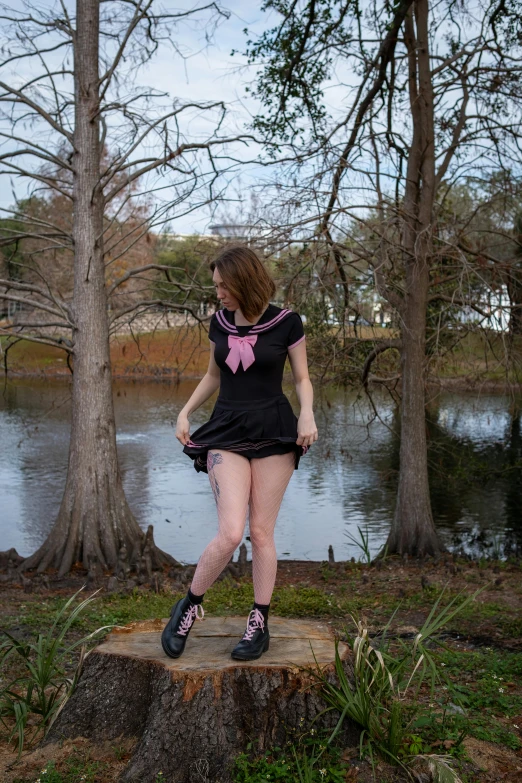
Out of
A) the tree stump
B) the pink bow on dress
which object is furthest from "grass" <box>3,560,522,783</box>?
the pink bow on dress

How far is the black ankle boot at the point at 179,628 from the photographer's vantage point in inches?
149

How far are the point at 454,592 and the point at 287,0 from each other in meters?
8.02

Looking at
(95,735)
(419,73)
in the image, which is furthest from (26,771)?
(419,73)

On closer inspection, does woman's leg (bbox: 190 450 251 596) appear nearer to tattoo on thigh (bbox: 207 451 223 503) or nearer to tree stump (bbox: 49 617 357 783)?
tattoo on thigh (bbox: 207 451 223 503)

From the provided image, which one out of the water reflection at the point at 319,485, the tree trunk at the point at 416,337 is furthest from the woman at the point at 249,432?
the tree trunk at the point at 416,337

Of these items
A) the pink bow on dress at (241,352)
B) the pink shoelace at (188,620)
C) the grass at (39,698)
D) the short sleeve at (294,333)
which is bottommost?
the grass at (39,698)

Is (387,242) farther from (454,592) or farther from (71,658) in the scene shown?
(71,658)

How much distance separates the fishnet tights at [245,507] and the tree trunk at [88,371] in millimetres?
6510

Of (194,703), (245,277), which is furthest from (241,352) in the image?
(194,703)

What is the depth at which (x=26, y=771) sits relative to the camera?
3.58 m

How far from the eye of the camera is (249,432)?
146 inches

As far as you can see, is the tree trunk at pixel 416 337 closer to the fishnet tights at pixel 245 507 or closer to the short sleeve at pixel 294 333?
the short sleeve at pixel 294 333

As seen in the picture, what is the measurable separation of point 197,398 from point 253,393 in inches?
12.3

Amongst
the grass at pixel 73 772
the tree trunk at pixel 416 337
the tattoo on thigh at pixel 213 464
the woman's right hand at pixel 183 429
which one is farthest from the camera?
the tree trunk at pixel 416 337
